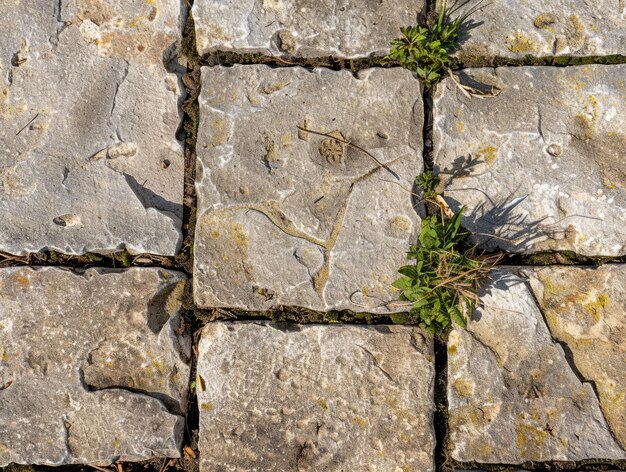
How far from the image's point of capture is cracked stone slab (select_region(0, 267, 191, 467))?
8.26ft

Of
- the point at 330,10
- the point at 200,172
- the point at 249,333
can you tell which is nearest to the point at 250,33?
the point at 330,10

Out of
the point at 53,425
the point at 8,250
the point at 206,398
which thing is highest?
the point at 8,250

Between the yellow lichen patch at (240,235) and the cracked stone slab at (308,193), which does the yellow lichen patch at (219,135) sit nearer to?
the cracked stone slab at (308,193)

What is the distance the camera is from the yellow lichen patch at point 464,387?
8.14 feet

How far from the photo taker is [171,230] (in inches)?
102

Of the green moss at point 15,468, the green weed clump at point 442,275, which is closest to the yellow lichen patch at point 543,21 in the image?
the green weed clump at point 442,275

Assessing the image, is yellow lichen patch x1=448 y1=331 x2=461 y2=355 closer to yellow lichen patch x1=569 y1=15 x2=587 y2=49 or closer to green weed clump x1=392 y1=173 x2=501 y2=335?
green weed clump x1=392 y1=173 x2=501 y2=335

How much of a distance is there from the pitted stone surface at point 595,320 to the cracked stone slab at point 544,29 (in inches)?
40.2

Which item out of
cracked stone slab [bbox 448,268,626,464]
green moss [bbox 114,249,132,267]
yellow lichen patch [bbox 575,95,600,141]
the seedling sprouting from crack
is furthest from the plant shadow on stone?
green moss [bbox 114,249,132,267]

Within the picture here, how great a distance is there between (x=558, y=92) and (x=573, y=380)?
130cm

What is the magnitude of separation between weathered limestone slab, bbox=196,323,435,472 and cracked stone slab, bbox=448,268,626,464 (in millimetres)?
153

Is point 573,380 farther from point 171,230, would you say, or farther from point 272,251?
point 171,230

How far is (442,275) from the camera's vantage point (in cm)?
239

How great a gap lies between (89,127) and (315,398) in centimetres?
163
